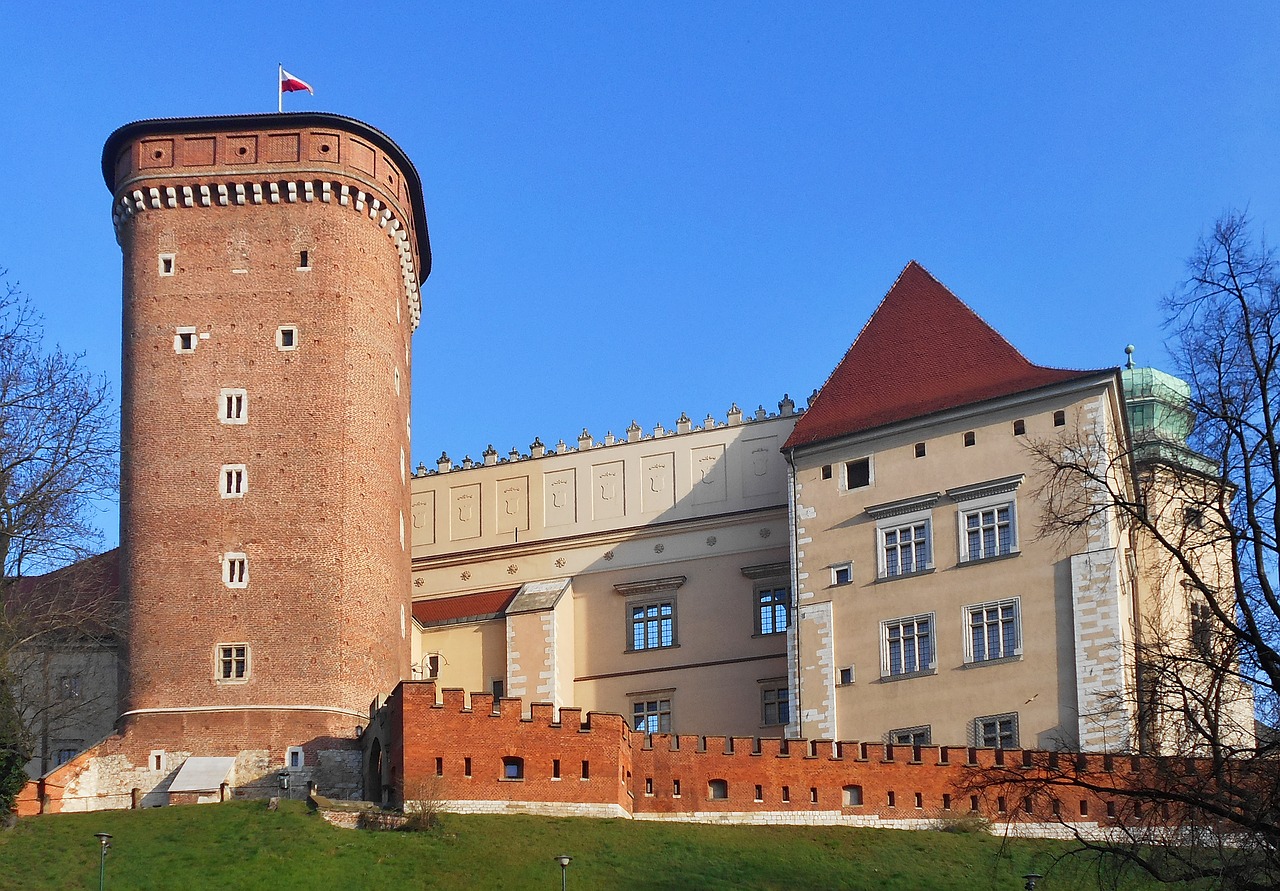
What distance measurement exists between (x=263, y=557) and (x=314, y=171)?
10.6m

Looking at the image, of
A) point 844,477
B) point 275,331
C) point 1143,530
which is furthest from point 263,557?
point 1143,530

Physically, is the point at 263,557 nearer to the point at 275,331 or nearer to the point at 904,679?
the point at 275,331

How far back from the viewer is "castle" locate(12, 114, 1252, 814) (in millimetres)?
45688

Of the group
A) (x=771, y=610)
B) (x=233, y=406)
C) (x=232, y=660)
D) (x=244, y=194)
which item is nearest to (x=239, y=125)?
(x=244, y=194)

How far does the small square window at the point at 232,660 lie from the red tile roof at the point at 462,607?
1134 cm

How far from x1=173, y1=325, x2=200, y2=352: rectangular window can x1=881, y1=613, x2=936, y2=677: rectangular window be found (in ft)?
63.0

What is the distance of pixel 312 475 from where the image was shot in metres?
48.6

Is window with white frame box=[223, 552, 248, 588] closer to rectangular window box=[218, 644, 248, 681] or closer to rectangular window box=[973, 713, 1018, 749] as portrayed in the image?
rectangular window box=[218, 644, 248, 681]

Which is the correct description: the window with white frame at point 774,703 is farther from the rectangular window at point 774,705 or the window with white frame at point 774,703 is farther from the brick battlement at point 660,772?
the brick battlement at point 660,772

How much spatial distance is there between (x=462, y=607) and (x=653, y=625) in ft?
20.9

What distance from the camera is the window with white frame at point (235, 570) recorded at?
47531 mm

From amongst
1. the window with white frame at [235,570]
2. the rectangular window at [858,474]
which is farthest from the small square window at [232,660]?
the rectangular window at [858,474]

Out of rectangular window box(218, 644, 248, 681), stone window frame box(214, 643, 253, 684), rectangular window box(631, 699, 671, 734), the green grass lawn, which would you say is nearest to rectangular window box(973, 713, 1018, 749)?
the green grass lawn

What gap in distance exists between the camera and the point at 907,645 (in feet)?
158
